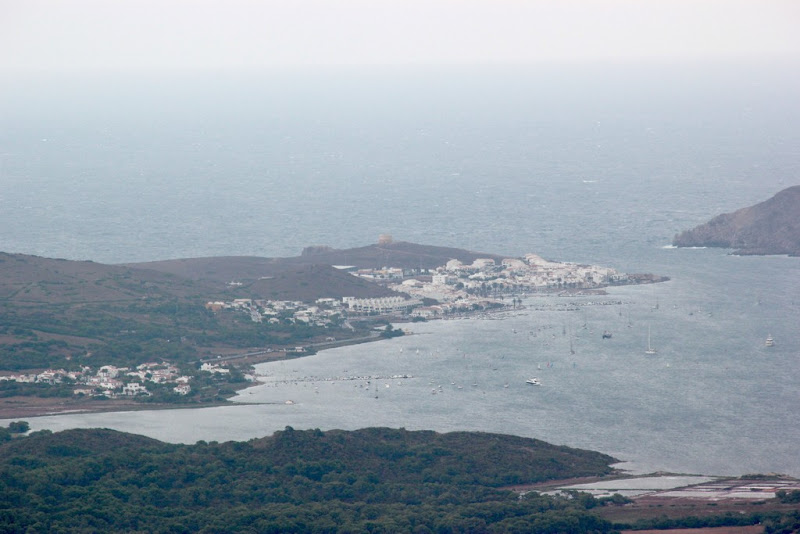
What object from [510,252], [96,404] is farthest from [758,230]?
[96,404]

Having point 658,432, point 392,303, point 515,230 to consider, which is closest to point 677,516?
point 658,432

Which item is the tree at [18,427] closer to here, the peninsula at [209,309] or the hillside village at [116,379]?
the peninsula at [209,309]

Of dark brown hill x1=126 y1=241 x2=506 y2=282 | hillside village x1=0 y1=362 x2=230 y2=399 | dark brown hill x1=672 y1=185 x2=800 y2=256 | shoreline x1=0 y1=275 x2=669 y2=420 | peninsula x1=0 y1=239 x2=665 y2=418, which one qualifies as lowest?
shoreline x1=0 y1=275 x2=669 y2=420

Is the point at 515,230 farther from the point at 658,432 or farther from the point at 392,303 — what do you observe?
the point at 658,432

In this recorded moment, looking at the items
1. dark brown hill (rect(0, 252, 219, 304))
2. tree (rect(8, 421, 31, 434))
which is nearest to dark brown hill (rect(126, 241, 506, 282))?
dark brown hill (rect(0, 252, 219, 304))

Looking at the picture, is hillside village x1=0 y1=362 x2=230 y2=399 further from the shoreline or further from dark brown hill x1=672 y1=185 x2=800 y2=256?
dark brown hill x1=672 y1=185 x2=800 y2=256

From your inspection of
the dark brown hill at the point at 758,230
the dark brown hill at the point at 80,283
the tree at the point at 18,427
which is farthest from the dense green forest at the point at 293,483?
the dark brown hill at the point at 758,230
